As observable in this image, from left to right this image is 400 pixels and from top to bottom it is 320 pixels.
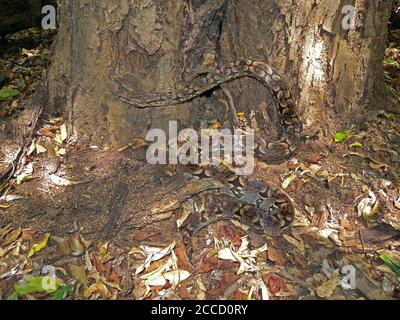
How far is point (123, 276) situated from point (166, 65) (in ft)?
7.02

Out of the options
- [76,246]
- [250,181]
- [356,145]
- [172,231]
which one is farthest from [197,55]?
[76,246]

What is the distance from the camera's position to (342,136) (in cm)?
545

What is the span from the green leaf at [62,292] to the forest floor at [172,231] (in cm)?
1

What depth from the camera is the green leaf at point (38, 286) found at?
394 centimetres

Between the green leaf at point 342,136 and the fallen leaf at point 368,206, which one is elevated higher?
the green leaf at point 342,136

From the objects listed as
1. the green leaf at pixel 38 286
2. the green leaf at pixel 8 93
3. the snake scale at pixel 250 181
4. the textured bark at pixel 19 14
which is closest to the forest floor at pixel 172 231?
the green leaf at pixel 38 286

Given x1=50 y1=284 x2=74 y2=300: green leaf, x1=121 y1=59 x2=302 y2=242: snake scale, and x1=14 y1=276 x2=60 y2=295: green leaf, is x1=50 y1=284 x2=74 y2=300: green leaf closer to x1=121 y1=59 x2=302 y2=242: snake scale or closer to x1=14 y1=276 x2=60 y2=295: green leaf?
x1=14 y1=276 x2=60 y2=295: green leaf

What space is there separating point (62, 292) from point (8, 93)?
164 inches

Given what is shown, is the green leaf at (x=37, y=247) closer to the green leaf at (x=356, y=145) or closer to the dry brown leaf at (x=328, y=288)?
the dry brown leaf at (x=328, y=288)

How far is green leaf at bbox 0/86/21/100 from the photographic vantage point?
707cm

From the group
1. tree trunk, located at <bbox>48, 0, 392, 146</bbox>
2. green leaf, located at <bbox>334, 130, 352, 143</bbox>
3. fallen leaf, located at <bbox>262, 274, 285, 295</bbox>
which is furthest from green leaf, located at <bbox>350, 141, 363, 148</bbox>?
fallen leaf, located at <bbox>262, 274, 285, 295</bbox>

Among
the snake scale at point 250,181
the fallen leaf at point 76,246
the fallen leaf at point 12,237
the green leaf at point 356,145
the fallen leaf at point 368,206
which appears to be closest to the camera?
the fallen leaf at point 76,246
